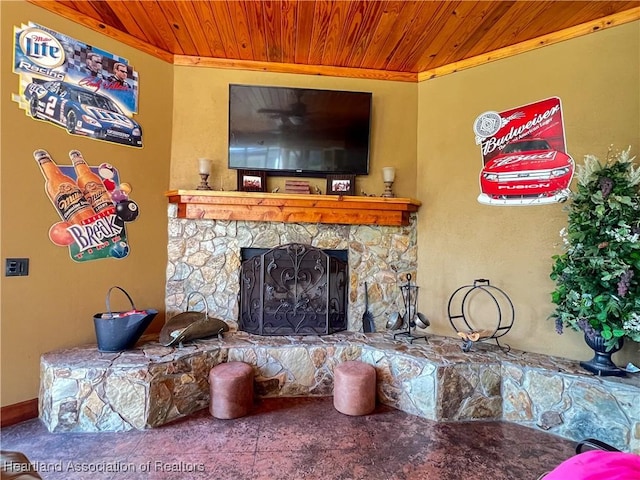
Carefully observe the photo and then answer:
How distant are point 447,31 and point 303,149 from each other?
145 centimetres

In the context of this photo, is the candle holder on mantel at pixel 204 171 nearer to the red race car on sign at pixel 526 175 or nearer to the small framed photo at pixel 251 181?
the small framed photo at pixel 251 181

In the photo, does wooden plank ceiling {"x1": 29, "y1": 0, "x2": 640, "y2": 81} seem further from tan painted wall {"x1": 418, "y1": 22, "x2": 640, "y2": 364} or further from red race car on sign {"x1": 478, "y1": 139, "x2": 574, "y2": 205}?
red race car on sign {"x1": 478, "y1": 139, "x2": 574, "y2": 205}

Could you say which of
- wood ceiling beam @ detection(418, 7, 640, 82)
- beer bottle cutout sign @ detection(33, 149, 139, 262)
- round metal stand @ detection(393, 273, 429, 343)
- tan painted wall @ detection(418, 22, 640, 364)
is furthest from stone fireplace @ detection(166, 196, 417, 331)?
wood ceiling beam @ detection(418, 7, 640, 82)

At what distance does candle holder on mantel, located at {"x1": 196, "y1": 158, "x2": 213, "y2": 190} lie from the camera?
→ 288 cm

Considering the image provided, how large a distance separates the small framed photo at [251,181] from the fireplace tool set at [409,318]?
156cm

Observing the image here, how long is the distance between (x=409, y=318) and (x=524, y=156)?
1627 mm

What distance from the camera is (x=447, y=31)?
103 inches

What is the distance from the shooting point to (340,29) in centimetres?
260

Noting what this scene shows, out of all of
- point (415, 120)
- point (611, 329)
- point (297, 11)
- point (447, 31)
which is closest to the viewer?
point (611, 329)

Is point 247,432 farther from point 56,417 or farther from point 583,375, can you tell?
point 583,375

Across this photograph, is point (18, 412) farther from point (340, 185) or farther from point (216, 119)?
point (340, 185)

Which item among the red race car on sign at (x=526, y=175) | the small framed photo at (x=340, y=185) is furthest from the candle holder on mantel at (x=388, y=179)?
the red race car on sign at (x=526, y=175)

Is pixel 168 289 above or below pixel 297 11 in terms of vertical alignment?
below

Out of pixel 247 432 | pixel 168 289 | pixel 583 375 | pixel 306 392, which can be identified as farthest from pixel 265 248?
pixel 583 375
